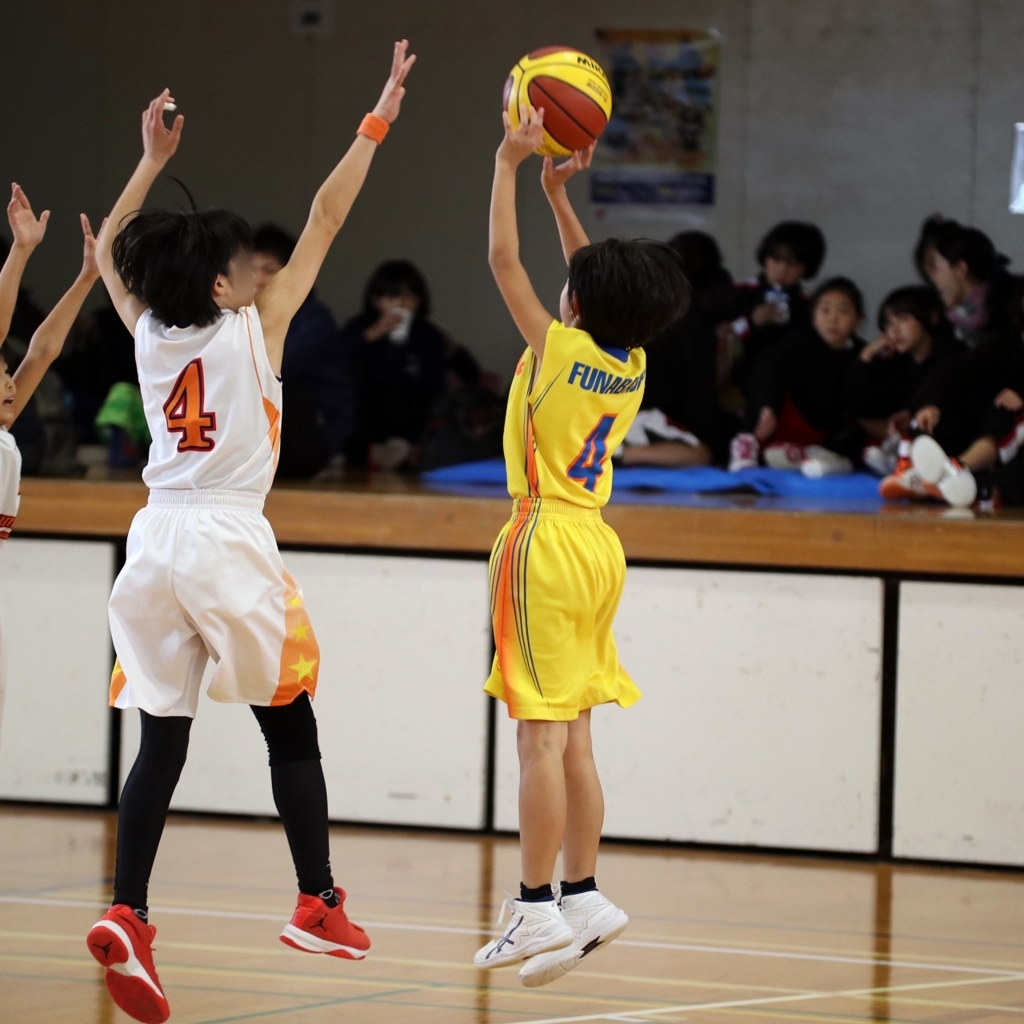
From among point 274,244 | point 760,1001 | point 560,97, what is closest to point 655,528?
point 560,97

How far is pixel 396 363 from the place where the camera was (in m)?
7.66

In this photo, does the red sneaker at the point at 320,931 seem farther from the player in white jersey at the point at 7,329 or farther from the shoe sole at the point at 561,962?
the player in white jersey at the point at 7,329

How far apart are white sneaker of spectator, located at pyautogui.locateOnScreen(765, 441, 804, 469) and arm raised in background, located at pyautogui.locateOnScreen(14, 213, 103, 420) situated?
11.7ft

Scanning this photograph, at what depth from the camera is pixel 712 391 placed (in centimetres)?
686

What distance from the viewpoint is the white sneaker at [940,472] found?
544 centimetres

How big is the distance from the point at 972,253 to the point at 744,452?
4.29ft

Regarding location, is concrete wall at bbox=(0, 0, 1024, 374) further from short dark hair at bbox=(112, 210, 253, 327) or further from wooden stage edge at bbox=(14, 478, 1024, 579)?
short dark hair at bbox=(112, 210, 253, 327)

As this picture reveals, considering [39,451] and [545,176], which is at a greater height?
[545,176]

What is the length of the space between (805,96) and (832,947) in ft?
17.4

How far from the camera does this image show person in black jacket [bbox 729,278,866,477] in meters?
6.59

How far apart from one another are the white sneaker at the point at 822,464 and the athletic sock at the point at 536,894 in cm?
318

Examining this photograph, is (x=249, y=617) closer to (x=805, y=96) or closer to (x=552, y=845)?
(x=552, y=845)

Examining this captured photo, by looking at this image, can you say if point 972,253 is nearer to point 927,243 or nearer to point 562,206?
point 927,243

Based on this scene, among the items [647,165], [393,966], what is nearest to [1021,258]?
[647,165]
